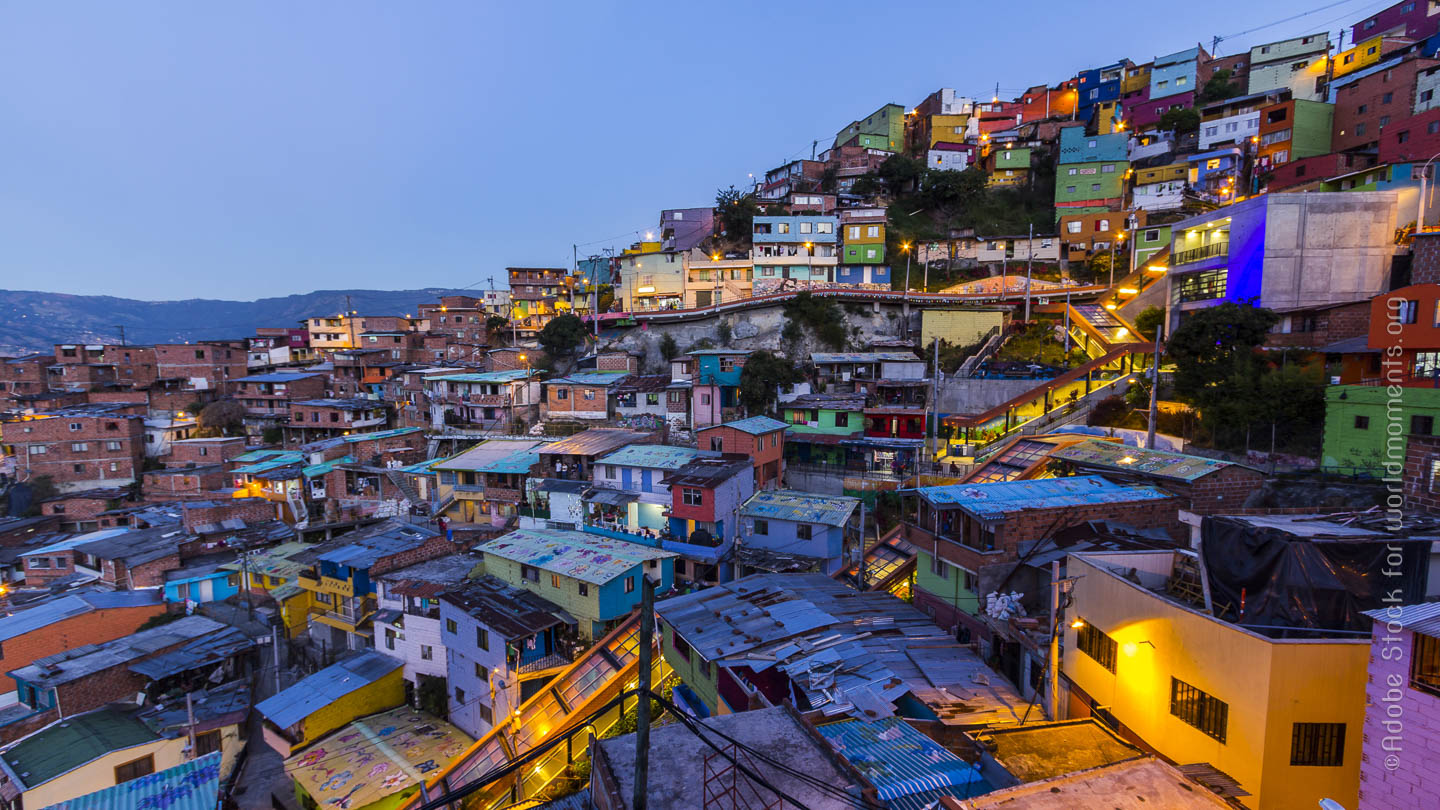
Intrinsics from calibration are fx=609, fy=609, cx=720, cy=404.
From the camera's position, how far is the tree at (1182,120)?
49.9 meters

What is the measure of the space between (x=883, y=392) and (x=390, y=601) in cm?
2543

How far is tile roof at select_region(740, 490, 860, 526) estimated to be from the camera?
22859 mm

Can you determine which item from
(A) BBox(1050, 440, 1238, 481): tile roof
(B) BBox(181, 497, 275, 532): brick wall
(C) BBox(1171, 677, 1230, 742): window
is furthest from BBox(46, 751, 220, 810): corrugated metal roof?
(A) BBox(1050, 440, 1238, 481): tile roof

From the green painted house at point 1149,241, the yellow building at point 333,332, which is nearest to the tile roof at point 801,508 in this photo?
the green painted house at point 1149,241

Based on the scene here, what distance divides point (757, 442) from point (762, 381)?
7.03m

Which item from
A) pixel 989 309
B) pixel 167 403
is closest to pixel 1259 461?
pixel 989 309

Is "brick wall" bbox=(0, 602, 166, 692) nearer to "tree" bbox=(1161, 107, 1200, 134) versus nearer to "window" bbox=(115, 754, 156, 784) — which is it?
"window" bbox=(115, 754, 156, 784)

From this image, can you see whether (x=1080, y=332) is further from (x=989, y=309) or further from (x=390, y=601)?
(x=390, y=601)

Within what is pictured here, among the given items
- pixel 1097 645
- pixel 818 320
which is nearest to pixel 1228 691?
pixel 1097 645

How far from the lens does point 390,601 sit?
2305cm

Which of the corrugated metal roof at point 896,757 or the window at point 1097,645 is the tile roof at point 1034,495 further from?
the corrugated metal roof at point 896,757

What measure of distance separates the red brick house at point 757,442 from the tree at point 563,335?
19686 millimetres

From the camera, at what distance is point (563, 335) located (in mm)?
45000

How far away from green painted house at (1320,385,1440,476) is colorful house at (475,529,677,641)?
2096 centimetres
